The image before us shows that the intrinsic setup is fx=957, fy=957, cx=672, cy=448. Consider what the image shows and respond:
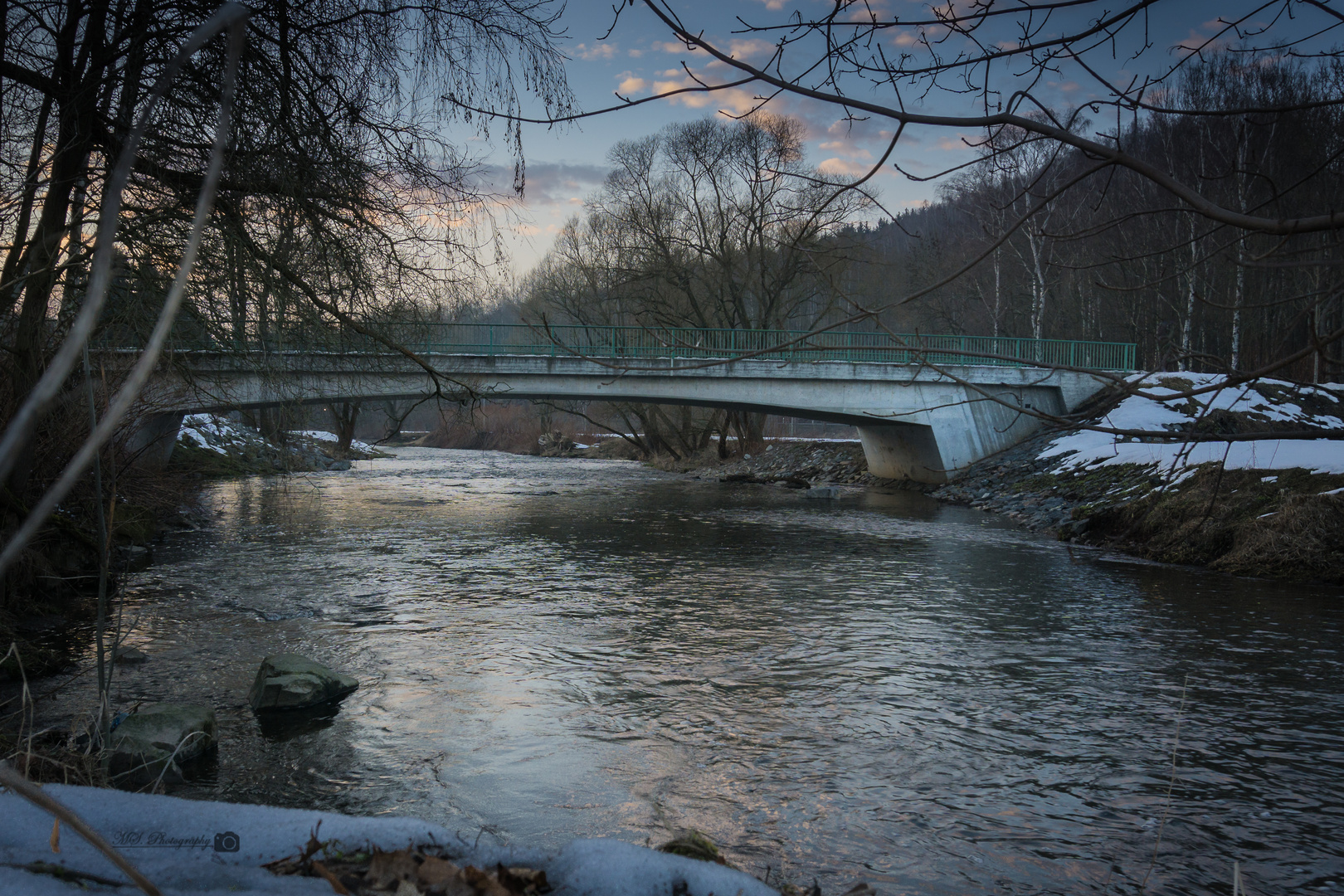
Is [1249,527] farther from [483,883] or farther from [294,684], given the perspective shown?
[483,883]

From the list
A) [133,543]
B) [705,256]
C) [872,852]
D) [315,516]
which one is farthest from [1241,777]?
[705,256]

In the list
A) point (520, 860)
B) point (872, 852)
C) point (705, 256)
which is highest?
point (705, 256)

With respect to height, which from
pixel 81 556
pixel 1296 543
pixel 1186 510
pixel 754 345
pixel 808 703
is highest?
pixel 754 345

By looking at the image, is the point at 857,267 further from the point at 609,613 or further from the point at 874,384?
the point at 609,613

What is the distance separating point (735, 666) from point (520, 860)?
18.9ft

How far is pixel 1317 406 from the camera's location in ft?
77.8

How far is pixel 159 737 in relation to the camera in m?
5.53

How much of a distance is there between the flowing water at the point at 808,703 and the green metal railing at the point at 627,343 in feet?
8.49

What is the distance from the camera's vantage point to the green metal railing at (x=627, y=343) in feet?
23.4

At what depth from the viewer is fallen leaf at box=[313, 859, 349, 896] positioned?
93.1 inches

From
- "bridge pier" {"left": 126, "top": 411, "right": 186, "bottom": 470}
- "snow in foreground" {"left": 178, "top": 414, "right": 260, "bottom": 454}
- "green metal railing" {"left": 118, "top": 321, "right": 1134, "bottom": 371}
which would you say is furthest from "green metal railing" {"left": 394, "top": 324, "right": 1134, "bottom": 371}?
"snow in foreground" {"left": 178, "top": 414, "right": 260, "bottom": 454}

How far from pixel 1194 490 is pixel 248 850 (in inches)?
639

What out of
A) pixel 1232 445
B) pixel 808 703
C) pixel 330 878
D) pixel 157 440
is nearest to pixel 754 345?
pixel 1232 445

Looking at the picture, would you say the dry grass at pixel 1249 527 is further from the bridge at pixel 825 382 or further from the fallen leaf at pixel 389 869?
the fallen leaf at pixel 389 869
